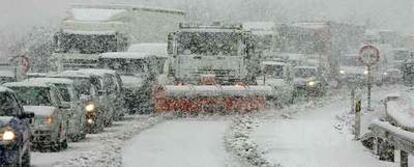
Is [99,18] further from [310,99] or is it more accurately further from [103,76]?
[103,76]

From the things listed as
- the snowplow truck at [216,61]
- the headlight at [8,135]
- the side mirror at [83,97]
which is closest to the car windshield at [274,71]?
the snowplow truck at [216,61]

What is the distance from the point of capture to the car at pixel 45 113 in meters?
19.1

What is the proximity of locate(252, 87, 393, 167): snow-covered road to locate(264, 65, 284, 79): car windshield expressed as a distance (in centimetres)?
878

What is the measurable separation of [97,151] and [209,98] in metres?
12.3

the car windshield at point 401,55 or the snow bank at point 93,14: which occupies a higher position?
the snow bank at point 93,14

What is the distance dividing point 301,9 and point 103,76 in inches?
2585

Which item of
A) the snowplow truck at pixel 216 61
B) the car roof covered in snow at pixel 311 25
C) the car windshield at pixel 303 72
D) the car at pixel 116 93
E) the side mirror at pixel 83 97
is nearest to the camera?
the side mirror at pixel 83 97

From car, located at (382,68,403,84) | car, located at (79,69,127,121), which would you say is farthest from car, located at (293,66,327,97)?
car, located at (79,69,127,121)

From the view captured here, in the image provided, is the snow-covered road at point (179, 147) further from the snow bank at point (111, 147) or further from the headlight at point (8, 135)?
the headlight at point (8, 135)

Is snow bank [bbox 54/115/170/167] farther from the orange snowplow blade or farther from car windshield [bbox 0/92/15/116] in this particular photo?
car windshield [bbox 0/92/15/116]

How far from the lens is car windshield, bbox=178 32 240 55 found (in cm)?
3216

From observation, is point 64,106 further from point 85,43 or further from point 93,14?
point 93,14

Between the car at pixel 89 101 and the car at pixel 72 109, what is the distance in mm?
609

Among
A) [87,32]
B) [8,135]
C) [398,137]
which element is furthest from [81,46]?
[398,137]
